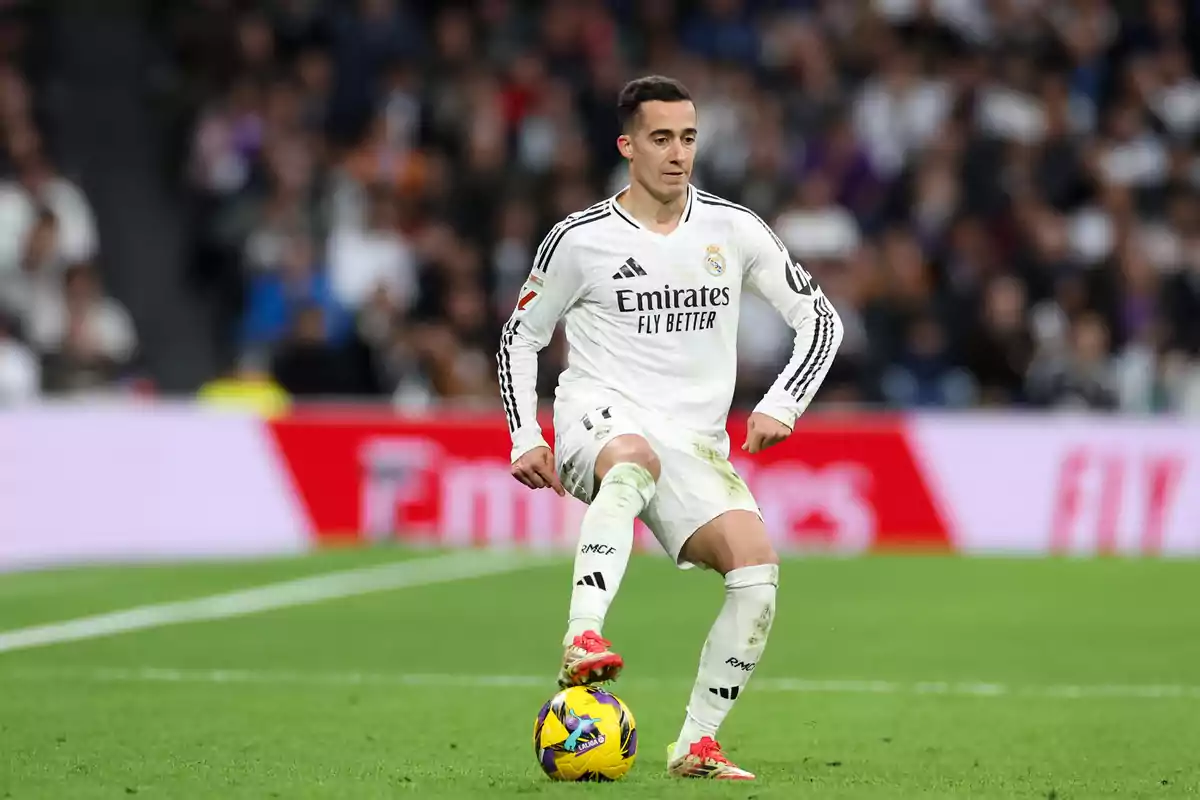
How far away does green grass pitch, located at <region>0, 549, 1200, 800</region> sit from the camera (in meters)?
7.14

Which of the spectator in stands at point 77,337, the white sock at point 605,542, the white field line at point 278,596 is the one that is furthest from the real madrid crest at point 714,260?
the spectator in stands at point 77,337

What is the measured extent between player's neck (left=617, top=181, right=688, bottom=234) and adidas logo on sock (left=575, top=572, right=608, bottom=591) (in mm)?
1311

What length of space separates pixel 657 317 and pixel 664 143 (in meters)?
0.60

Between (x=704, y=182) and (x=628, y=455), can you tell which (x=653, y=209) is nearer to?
(x=628, y=455)

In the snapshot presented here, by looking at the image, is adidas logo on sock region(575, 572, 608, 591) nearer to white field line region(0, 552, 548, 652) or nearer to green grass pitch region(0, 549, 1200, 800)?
green grass pitch region(0, 549, 1200, 800)

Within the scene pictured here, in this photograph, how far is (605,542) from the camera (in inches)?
266

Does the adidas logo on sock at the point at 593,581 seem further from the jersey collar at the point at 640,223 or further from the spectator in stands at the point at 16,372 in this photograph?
the spectator in stands at the point at 16,372

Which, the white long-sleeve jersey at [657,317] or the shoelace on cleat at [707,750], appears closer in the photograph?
the shoelace on cleat at [707,750]

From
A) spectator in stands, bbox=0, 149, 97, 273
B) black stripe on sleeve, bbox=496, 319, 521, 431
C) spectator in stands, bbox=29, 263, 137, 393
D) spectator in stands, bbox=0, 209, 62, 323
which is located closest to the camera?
black stripe on sleeve, bbox=496, 319, 521, 431

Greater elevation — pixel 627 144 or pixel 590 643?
pixel 627 144

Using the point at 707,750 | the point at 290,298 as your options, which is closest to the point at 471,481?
the point at 290,298

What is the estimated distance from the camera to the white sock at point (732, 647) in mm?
6980

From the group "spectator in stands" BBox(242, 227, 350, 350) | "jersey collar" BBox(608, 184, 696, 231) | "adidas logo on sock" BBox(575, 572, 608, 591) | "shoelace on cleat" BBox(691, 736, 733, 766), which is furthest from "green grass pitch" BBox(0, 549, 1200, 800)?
"spectator in stands" BBox(242, 227, 350, 350)

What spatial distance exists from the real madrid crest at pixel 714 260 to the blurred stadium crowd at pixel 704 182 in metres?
10.8
